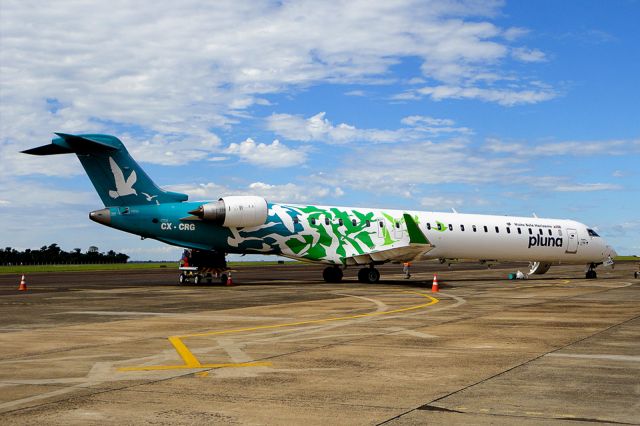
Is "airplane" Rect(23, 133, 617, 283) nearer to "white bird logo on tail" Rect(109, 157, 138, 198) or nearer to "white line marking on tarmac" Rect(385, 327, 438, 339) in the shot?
"white bird logo on tail" Rect(109, 157, 138, 198)

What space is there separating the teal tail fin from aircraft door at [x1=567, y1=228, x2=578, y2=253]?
24.1 meters

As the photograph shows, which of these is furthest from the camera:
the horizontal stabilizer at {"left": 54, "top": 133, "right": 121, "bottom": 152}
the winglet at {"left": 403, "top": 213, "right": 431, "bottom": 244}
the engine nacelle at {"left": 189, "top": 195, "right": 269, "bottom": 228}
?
the winglet at {"left": 403, "top": 213, "right": 431, "bottom": 244}

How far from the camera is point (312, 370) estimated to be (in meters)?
9.35

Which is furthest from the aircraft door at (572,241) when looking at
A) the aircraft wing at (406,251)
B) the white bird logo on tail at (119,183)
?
the white bird logo on tail at (119,183)

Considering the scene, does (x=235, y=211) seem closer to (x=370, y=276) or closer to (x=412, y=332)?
(x=370, y=276)

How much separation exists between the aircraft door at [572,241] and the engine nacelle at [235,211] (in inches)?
751

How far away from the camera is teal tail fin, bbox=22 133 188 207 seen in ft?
99.1

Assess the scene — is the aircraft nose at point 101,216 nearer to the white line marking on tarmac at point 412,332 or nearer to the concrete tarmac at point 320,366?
the concrete tarmac at point 320,366

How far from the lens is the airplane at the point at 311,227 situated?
30.8 m

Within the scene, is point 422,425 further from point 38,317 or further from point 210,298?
point 210,298

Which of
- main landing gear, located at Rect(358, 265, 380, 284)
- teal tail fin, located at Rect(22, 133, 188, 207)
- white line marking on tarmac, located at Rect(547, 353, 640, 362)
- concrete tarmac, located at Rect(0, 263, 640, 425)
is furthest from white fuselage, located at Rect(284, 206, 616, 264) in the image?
white line marking on tarmac, located at Rect(547, 353, 640, 362)

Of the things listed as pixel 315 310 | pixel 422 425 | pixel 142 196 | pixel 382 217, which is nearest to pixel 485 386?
pixel 422 425

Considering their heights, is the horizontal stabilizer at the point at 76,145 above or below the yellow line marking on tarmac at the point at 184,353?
above

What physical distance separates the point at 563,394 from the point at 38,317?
13.2 metres
